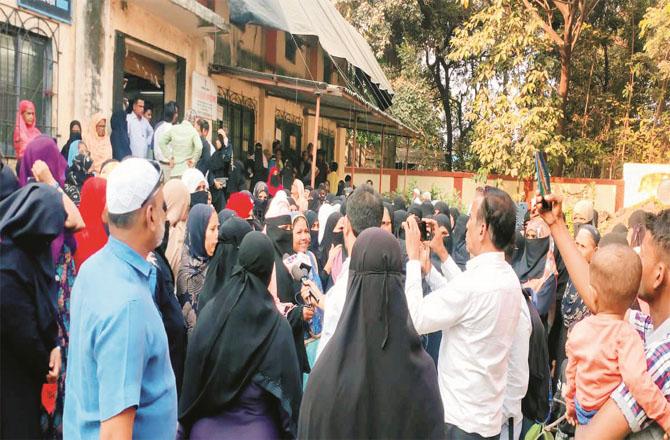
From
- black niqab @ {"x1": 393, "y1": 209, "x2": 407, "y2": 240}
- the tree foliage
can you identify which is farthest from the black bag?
the tree foliage

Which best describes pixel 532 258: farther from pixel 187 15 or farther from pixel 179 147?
pixel 187 15

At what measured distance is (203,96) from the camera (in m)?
11.9

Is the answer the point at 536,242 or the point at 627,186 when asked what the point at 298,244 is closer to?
the point at 536,242

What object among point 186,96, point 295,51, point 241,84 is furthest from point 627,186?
point 186,96

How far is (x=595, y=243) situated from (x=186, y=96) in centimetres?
813

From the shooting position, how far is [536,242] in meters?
5.93

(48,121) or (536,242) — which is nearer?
(536,242)

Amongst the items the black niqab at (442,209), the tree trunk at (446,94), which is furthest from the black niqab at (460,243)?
the tree trunk at (446,94)

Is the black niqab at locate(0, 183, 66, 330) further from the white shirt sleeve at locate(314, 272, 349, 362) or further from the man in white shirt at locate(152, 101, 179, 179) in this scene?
the man in white shirt at locate(152, 101, 179, 179)

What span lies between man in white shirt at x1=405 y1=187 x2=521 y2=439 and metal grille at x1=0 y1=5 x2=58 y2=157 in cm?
597

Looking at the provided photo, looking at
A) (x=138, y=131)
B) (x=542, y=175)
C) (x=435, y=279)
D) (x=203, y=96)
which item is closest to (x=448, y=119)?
(x=203, y=96)

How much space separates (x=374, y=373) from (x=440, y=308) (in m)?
0.65

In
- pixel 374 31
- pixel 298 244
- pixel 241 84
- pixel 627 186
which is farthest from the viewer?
pixel 374 31

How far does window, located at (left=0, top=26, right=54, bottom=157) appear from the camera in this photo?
715 centimetres
